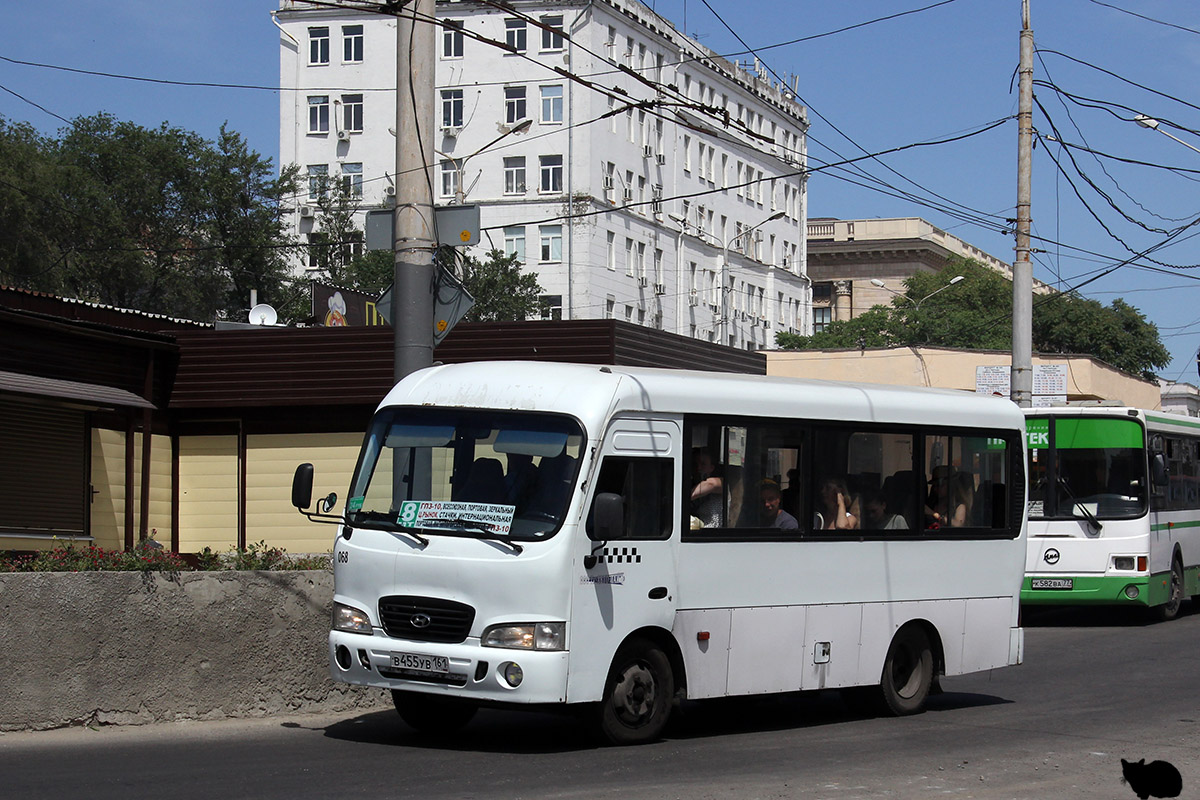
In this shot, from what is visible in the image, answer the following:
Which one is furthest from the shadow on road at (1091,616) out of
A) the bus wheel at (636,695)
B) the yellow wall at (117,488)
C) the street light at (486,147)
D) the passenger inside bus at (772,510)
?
the street light at (486,147)

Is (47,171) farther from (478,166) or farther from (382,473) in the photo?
(382,473)

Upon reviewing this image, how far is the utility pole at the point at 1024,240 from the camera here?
Answer: 76.5 ft

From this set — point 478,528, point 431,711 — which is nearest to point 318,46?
point 431,711

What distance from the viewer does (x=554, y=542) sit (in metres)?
9.88

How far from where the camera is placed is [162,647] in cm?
1089

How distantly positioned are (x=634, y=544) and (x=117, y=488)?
1517 cm

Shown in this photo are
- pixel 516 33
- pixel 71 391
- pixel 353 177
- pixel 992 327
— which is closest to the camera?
pixel 71 391

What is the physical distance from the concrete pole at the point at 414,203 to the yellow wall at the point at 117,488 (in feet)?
39.1

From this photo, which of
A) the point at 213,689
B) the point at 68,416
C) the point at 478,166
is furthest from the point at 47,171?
the point at 213,689

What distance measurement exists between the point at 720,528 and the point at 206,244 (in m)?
63.8

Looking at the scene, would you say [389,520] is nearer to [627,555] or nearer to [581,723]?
[627,555]

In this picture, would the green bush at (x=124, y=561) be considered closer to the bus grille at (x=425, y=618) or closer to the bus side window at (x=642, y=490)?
the bus grille at (x=425, y=618)

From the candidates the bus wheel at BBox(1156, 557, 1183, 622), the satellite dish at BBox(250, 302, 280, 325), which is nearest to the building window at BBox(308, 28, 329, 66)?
the satellite dish at BBox(250, 302, 280, 325)

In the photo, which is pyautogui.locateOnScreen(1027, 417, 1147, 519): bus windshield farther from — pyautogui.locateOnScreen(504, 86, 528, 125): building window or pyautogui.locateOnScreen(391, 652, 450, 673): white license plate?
pyautogui.locateOnScreen(504, 86, 528, 125): building window
